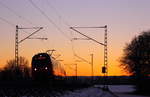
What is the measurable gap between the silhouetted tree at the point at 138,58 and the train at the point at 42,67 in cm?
4038

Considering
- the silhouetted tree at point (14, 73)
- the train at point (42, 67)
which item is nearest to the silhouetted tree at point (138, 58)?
the silhouetted tree at point (14, 73)

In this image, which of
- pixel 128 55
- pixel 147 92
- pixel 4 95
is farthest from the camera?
pixel 128 55

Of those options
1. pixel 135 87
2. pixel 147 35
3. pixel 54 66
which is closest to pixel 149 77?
pixel 135 87

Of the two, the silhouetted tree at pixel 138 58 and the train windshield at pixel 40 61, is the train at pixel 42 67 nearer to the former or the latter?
the train windshield at pixel 40 61

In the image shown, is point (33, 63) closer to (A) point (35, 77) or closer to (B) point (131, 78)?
(A) point (35, 77)

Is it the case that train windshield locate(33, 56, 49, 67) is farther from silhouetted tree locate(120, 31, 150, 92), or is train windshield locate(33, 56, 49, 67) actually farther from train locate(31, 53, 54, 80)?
silhouetted tree locate(120, 31, 150, 92)

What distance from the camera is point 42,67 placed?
153ft

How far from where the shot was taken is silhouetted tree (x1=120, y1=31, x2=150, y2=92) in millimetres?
88062

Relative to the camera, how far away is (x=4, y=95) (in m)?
25.1

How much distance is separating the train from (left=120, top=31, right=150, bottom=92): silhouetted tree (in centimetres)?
4038

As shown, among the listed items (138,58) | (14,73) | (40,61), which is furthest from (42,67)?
(138,58)

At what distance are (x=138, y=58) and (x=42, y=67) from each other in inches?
1821

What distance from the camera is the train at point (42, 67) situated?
4609 centimetres

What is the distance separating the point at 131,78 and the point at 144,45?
714 centimetres
